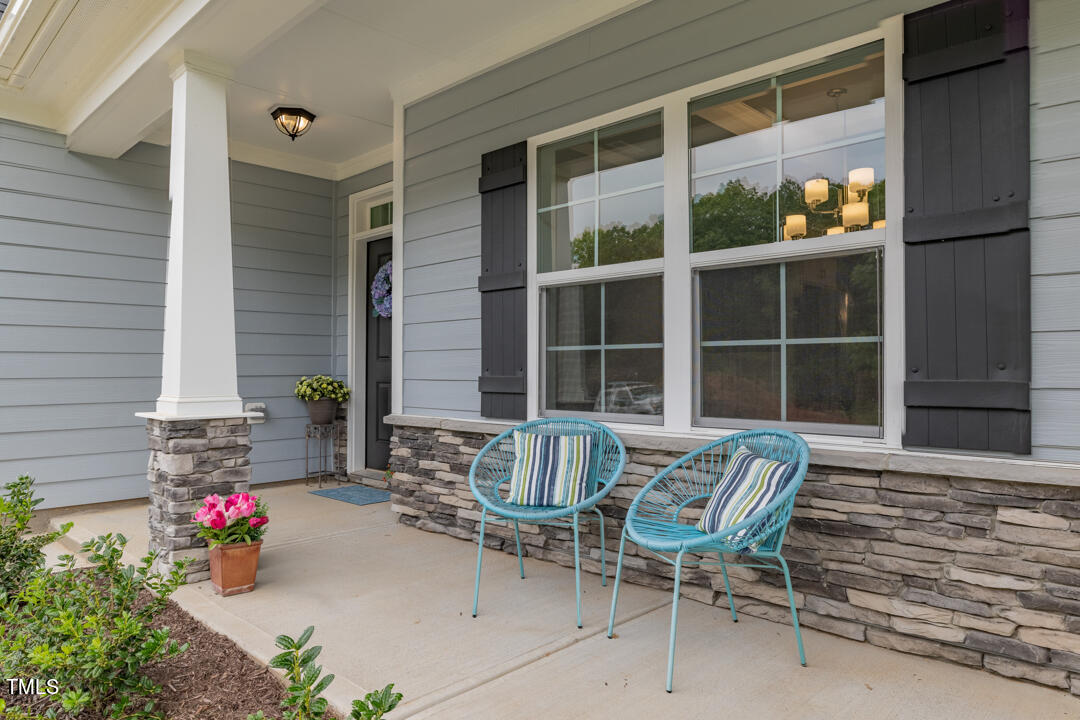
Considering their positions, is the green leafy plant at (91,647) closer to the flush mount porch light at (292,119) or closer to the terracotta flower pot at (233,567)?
the terracotta flower pot at (233,567)

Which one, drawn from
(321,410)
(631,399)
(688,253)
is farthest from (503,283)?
(321,410)

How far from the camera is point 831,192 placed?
2479 millimetres

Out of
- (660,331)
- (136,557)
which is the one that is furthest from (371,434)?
(660,331)

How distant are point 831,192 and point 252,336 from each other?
449cm

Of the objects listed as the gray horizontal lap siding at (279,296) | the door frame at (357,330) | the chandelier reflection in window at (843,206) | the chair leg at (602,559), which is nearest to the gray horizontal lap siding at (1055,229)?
the chandelier reflection in window at (843,206)

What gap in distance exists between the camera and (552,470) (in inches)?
110

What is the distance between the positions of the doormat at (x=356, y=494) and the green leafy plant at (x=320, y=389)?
2.51ft

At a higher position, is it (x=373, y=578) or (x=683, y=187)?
(x=683, y=187)

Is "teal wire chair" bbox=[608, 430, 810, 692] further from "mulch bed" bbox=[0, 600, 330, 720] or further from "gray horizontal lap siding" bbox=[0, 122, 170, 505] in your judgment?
"gray horizontal lap siding" bbox=[0, 122, 170, 505]

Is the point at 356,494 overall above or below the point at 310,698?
below

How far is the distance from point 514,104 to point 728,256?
1.61 metres

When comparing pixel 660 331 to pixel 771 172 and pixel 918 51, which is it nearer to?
pixel 771 172

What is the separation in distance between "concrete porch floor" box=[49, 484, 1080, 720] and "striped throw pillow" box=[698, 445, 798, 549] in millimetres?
455

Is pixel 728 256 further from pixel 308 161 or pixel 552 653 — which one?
pixel 308 161
